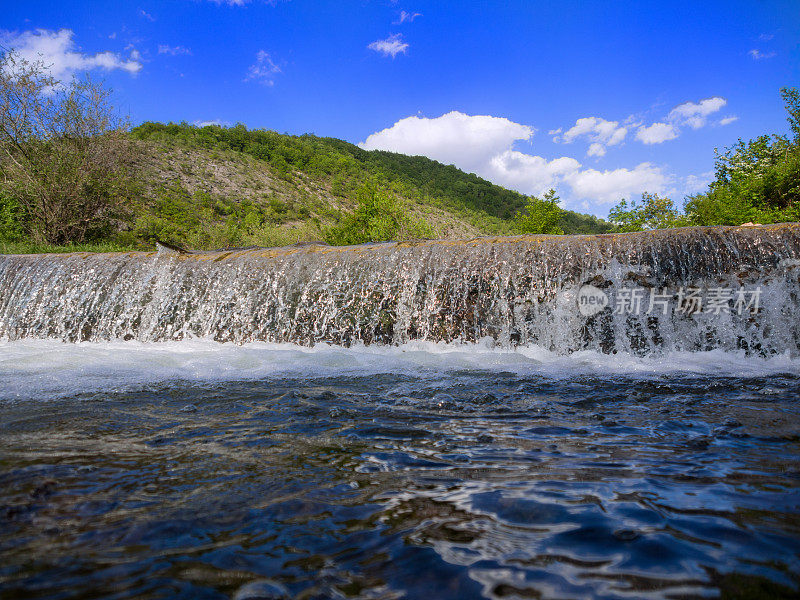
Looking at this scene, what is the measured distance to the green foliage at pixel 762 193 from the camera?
50.8ft

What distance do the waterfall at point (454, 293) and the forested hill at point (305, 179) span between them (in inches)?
570

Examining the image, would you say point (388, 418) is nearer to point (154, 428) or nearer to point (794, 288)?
point (154, 428)

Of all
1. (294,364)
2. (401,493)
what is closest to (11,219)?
(294,364)

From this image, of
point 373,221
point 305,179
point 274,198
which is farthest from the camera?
point 305,179

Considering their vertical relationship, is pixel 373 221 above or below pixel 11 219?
above

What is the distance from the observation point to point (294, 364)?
5281mm

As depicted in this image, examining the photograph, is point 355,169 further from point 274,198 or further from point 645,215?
point 645,215

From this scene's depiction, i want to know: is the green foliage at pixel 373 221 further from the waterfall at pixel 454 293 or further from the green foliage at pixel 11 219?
the waterfall at pixel 454 293

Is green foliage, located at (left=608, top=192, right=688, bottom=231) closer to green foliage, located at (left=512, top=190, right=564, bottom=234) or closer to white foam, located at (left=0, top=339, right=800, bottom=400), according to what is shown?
green foliage, located at (left=512, top=190, right=564, bottom=234)

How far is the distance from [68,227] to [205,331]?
41.6 feet

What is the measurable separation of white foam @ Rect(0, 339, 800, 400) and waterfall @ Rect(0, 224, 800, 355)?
344 mm

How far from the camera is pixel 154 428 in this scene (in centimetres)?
262

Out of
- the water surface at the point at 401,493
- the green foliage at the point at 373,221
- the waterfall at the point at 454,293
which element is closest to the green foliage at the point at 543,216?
the green foliage at the point at 373,221

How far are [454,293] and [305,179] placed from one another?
4889cm
